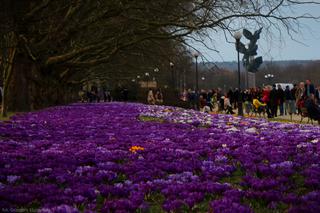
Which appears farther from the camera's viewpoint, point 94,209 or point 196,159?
point 196,159

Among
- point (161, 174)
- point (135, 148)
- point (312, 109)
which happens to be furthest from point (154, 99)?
point (161, 174)

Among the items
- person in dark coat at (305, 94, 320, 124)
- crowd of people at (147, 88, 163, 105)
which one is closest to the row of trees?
person in dark coat at (305, 94, 320, 124)

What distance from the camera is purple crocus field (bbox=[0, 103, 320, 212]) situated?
535 cm

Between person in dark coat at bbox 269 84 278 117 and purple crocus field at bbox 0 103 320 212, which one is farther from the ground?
person in dark coat at bbox 269 84 278 117

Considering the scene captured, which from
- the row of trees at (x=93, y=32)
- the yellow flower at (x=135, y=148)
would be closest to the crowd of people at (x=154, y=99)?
the row of trees at (x=93, y=32)

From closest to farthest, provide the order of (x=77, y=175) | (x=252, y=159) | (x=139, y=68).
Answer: (x=77, y=175) → (x=252, y=159) → (x=139, y=68)

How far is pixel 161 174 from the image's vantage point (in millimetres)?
7074

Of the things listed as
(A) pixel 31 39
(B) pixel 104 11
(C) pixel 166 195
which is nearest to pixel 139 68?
(A) pixel 31 39

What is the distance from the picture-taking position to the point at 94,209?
518 cm

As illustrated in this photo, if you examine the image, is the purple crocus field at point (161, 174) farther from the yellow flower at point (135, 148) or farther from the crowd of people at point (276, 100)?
the crowd of people at point (276, 100)

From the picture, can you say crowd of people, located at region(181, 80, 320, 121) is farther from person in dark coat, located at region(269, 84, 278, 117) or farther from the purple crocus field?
the purple crocus field

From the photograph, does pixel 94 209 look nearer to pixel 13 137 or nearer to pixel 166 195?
pixel 166 195

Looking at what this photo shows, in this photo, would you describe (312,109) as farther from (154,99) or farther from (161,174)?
(154,99)

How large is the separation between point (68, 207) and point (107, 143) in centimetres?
579
